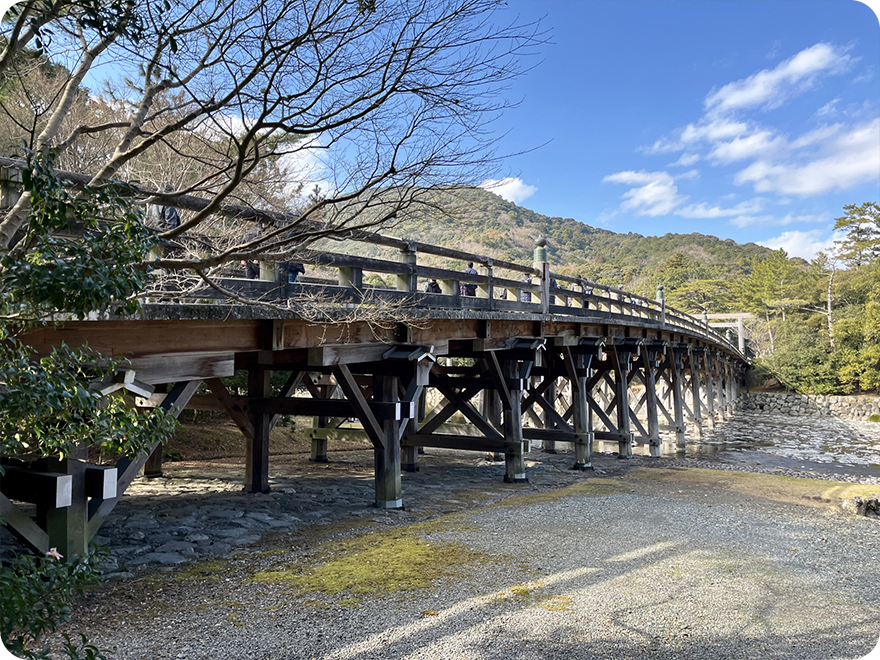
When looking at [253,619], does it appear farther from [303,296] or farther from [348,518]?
[348,518]

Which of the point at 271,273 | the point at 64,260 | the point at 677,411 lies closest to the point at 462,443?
the point at 271,273

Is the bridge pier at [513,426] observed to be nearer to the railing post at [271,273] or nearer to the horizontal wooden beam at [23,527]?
the railing post at [271,273]

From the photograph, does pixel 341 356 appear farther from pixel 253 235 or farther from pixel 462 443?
pixel 462 443

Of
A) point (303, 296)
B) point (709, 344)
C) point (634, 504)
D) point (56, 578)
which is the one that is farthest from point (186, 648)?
point (709, 344)

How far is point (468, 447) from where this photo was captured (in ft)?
32.0

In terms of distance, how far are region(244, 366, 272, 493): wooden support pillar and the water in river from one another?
41.2 ft

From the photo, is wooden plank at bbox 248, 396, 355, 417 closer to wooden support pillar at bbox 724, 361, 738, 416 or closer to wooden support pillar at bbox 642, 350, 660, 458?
wooden support pillar at bbox 642, 350, 660, 458

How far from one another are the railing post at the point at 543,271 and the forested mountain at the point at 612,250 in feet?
137

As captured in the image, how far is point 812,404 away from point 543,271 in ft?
97.0

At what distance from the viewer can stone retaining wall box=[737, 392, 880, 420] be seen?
31344 millimetres

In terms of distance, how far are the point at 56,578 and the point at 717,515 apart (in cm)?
709

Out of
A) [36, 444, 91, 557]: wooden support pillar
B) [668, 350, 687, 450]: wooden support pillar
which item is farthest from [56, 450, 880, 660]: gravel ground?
[668, 350, 687, 450]: wooden support pillar

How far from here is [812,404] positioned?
33250 mm

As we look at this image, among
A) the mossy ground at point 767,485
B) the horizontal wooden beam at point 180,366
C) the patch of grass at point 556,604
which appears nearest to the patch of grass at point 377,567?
the patch of grass at point 556,604
